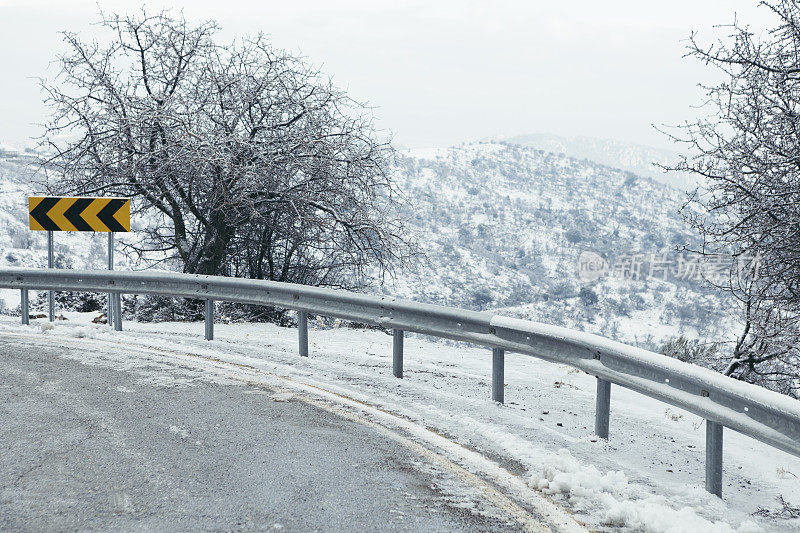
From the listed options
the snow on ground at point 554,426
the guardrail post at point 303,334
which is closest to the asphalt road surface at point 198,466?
the snow on ground at point 554,426

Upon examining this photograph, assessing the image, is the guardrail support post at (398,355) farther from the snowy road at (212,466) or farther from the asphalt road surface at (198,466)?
the asphalt road surface at (198,466)

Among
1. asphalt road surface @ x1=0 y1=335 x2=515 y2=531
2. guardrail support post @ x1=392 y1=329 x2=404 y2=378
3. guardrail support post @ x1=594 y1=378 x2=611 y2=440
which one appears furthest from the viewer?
guardrail support post @ x1=392 y1=329 x2=404 y2=378

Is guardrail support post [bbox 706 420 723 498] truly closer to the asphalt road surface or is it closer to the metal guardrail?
the metal guardrail

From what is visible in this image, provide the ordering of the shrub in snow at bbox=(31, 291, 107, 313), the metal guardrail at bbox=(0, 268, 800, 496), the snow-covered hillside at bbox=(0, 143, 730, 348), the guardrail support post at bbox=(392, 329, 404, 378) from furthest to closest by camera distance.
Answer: the snow-covered hillside at bbox=(0, 143, 730, 348) → the shrub in snow at bbox=(31, 291, 107, 313) → the guardrail support post at bbox=(392, 329, 404, 378) → the metal guardrail at bbox=(0, 268, 800, 496)

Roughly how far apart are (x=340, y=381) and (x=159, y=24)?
9.36 m

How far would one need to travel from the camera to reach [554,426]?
6.38 m

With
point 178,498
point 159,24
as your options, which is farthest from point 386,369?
point 159,24

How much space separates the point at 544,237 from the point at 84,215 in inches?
4617

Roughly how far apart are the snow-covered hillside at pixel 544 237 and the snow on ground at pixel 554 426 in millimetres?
3717

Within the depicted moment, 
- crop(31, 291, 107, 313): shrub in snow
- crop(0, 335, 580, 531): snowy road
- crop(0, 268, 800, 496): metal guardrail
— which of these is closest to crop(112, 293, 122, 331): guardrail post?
Answer: crop(0, 268, 800, 496): metal guardrail

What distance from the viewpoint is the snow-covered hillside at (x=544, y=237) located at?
3585cm

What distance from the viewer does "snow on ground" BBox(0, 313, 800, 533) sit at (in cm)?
457

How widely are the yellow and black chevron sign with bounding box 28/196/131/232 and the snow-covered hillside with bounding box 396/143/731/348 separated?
5.52 meters

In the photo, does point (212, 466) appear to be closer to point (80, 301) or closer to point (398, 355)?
point (398, 355)
